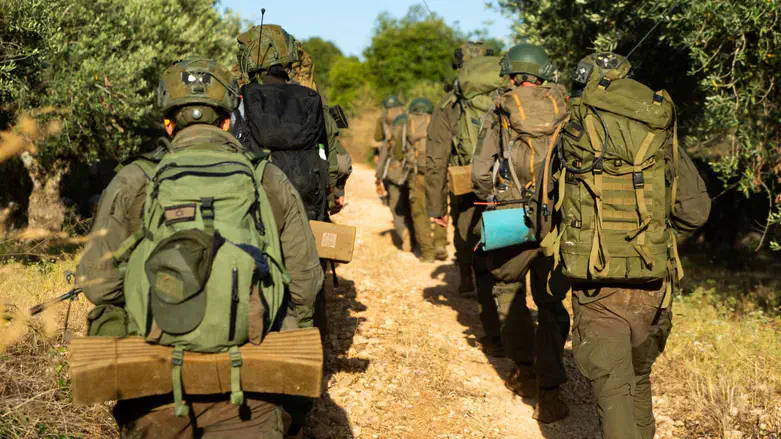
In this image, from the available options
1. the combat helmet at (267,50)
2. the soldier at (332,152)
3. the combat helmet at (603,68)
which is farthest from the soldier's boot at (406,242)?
the combat helmet at (603,68)

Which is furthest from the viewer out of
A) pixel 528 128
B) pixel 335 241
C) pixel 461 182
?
pixel 461 182

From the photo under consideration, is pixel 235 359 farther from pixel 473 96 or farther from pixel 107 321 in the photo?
pixel 473 96

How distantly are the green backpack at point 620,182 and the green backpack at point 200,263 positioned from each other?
6.19 feet

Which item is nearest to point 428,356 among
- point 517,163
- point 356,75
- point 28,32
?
point 517,163

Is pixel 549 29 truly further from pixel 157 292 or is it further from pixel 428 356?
pixel 157 292

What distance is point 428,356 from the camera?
22.3ft

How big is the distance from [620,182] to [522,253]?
1828 millimetres

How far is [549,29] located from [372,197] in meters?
7.44

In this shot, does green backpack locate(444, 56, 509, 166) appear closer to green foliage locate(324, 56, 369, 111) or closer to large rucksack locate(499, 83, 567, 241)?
large rucksack locate(499, 83, 567, 241)

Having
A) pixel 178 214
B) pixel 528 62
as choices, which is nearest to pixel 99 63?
pixel 528 62

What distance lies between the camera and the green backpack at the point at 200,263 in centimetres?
261

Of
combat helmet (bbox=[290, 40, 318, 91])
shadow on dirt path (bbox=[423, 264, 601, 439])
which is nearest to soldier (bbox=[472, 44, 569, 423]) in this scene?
shadow on dirt path (bbox=[423, 264, 601, 439])

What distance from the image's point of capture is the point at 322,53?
46656 mm

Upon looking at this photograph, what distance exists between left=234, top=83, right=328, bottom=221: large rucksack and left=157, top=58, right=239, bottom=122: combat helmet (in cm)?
177
